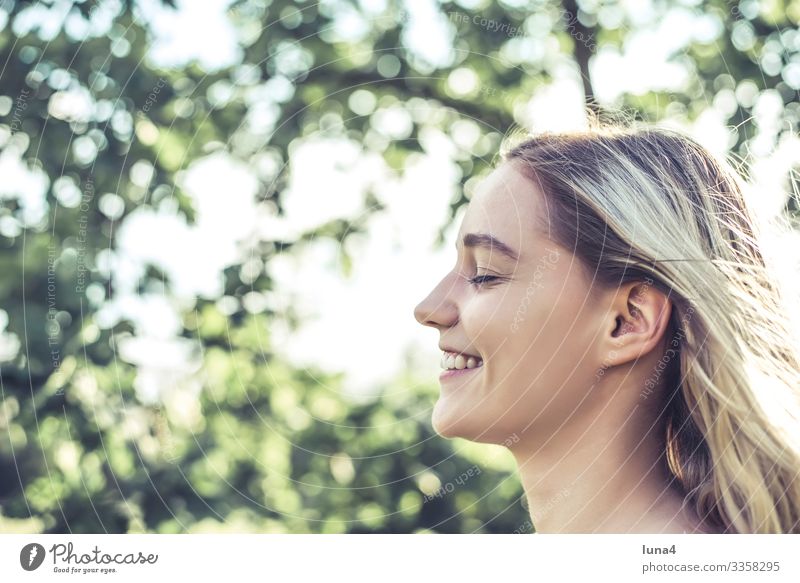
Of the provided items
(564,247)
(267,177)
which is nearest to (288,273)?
(267,177)

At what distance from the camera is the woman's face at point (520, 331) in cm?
136

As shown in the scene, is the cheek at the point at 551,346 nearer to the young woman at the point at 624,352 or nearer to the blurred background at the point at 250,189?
the young woman at the point at 624,352

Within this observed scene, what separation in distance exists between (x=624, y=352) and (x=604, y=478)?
0.57 ft

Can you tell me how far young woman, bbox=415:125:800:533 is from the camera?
4.35ft

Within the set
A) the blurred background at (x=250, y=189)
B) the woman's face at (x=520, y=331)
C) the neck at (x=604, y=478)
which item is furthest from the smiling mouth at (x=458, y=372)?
the blurred background at (x=250, y=189)

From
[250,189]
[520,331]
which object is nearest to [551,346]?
[520,331]

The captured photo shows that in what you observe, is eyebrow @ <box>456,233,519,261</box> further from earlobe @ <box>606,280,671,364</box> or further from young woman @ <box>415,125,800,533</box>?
earlobe @ <box>606,280,671,364</box>

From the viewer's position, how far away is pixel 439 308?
1421mm

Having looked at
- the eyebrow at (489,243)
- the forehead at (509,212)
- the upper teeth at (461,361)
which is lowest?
the upper teeth at (461,361)

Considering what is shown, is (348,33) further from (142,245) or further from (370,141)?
(142,245)

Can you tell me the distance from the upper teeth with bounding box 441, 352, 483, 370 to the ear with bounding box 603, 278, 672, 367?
179 mm

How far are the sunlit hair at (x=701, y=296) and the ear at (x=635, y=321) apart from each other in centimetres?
2
